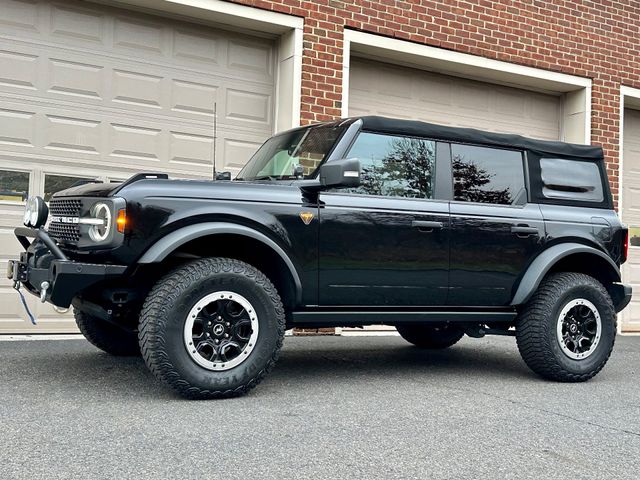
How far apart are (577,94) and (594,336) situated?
5696 mm

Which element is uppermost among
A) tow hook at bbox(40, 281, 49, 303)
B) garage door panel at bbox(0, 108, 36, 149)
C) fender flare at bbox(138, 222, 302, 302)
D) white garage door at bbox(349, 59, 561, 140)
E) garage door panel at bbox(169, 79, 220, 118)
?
white garage door at bbox(349, 59, 561, 140)

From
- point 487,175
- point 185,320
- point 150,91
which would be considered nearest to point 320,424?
point 185,320

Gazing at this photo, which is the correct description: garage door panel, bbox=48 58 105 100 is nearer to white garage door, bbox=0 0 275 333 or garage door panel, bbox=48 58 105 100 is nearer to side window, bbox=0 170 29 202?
white garage door, bbox=0 0 275 333

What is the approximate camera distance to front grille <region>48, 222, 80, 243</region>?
14.5 ft

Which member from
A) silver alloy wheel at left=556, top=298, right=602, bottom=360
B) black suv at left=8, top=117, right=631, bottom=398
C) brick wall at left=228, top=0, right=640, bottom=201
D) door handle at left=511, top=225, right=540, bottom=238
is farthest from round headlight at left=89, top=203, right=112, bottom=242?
brick wall at left=228, top=0, right=640, bottom=201

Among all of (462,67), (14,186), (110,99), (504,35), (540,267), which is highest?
(504,35)

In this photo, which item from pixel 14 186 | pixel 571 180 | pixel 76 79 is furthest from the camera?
pixel 76 79

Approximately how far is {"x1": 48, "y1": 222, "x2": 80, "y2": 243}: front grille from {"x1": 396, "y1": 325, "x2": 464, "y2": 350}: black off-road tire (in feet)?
10.5

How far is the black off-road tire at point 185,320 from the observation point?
4059 millimetres

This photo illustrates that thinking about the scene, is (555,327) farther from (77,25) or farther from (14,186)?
(77,25)

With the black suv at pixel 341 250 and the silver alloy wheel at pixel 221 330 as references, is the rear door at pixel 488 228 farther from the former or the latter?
the silver alloy wheel at pixel 221 330

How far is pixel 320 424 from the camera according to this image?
12.3 ft

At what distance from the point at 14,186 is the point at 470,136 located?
4451 mm

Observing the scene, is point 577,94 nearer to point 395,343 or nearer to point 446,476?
point 395,343
